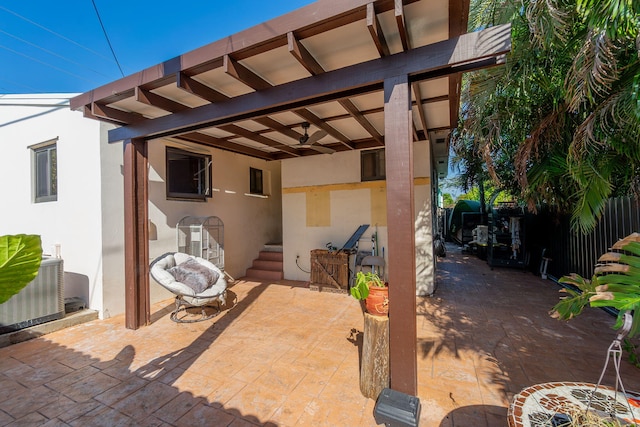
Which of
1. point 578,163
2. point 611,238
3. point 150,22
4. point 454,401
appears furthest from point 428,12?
point 150,22

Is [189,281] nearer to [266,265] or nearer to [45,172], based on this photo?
[266,265]

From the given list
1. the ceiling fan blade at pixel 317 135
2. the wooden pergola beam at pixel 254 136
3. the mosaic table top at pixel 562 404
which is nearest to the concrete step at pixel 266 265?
the wooden pergola beam at pixel 254 136

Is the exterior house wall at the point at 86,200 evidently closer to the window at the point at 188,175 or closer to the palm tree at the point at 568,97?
the window at the point at 188,175

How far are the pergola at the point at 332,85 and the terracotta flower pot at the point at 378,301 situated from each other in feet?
0.65

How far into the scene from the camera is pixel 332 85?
2.60 meters

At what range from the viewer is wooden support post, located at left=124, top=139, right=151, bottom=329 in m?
3.94

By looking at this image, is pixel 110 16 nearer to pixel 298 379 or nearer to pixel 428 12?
pixel 428 12

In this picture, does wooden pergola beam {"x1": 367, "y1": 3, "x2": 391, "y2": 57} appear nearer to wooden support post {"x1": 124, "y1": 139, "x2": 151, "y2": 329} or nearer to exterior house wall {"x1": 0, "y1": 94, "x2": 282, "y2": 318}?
wooden support post {"x1": 124, "y1": 139, "x2": 151, "y2": 329}

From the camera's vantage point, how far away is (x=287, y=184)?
696 cm

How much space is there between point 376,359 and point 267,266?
204 inches

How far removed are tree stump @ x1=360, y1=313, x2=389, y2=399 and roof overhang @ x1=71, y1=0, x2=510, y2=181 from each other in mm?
2183

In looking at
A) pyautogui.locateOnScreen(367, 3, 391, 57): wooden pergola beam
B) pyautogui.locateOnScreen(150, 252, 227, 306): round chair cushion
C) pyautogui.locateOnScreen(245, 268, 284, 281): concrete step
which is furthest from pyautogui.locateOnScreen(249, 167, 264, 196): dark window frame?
pyautogui.locateOnScreen(367, 3, 391, 57): wooden pergola beam

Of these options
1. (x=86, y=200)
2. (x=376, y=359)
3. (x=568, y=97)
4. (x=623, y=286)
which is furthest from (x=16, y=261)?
(x=86, y=200)

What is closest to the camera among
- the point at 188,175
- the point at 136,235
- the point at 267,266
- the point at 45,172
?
the point at 136,235
